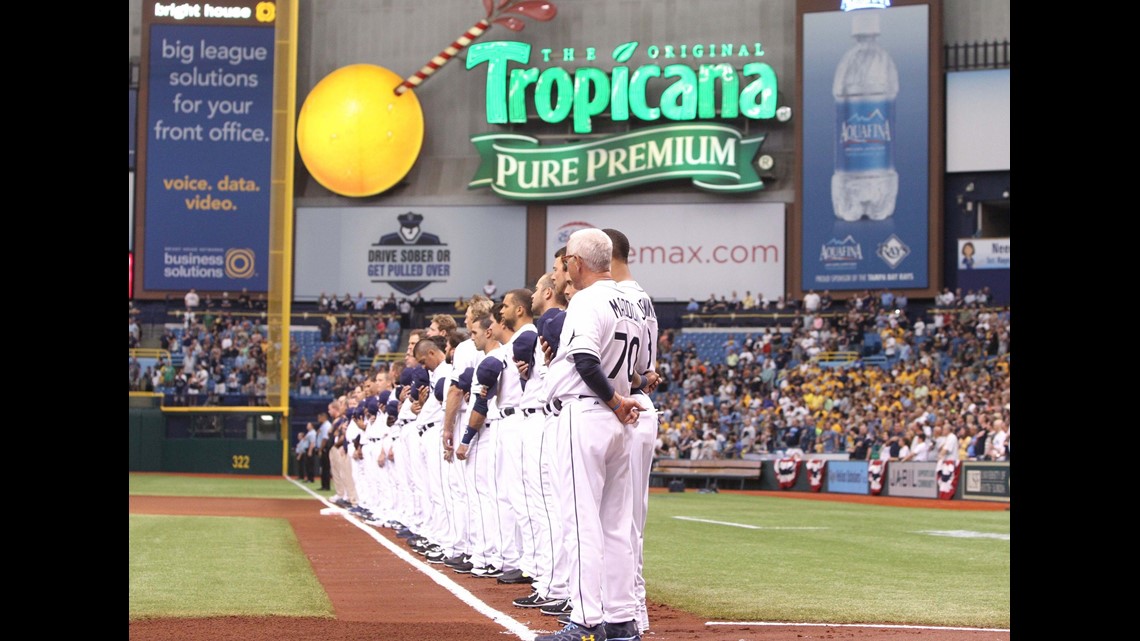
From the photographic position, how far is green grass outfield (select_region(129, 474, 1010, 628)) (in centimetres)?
967

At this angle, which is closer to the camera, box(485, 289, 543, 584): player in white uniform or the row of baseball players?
the row of baseball players

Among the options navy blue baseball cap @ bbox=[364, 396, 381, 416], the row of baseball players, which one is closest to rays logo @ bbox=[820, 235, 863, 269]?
navy blue baseball cap @ bbox=[364, 396, 381, 416]

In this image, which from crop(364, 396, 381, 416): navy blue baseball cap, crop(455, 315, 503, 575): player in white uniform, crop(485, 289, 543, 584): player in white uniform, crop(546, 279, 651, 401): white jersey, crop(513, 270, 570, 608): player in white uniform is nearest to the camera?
crop(546, 279, 651, 401): white jersey

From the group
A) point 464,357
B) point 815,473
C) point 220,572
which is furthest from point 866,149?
point 220,572

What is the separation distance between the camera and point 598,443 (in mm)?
7375

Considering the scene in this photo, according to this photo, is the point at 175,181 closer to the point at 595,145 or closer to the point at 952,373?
the point at 595,145

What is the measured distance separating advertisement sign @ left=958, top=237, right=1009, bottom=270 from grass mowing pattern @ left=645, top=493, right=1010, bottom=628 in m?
22.3

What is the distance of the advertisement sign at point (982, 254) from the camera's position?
43594 millimetres

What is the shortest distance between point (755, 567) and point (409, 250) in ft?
118

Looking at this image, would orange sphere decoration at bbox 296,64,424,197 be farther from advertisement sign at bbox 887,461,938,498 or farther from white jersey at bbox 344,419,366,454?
white jersey at bbox 344,419,366,454

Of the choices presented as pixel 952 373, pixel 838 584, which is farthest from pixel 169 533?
pixel 952 373

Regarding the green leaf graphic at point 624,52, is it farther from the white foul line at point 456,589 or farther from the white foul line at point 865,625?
the white foul line at point 865,625

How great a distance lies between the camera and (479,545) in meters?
12.2
